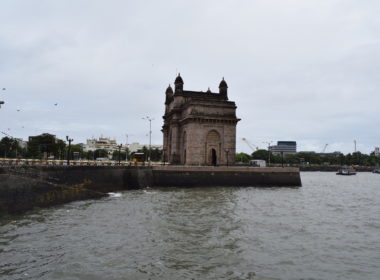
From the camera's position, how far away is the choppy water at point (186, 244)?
1227cm

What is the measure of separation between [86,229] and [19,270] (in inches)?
255

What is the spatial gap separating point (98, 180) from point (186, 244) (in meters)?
22.4

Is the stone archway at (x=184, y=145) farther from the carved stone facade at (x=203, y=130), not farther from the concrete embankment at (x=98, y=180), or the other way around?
the concrete embankment at (x=98, y=180)

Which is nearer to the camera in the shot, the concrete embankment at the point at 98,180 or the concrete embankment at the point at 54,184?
the concrete embankment at the point at 54,184

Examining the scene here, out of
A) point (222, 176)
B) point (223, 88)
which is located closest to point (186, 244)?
point (222, 176)

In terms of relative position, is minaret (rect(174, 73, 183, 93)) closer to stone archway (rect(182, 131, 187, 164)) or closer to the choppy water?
stone archway (rect(182, 131, 187, 164))

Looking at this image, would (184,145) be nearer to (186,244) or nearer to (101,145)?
(186,244)

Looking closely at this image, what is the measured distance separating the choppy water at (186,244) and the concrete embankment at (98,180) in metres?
1.81

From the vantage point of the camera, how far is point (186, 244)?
15.7 meters

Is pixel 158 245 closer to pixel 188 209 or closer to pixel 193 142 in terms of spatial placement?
pixel 188 209

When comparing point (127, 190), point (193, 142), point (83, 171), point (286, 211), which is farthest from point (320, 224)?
point (193, 142)

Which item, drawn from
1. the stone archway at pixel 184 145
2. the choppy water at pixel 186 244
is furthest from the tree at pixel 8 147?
the choppy water at pixel 186 244

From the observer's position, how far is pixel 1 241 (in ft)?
49.4

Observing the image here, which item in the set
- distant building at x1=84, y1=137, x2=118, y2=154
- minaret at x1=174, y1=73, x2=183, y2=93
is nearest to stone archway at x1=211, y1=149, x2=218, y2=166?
minaret at x1=174, y1=73, x2=183, y2=93
